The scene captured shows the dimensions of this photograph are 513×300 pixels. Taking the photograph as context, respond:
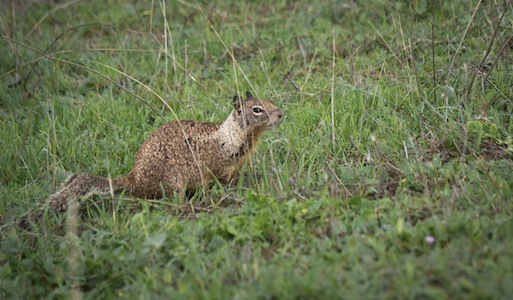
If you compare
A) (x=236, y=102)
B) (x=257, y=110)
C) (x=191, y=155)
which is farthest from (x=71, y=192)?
(x=257, y=110)

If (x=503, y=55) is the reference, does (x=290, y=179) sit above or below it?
below

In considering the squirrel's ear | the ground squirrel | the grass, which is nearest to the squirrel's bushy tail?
the ground squirrel

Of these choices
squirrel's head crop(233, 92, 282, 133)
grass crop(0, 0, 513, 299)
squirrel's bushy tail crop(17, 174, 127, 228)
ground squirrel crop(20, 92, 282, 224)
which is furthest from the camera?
squirrel's head crop(233, 92, 282, 133)

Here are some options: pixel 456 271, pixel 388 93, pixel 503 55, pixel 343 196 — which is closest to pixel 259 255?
pixel 343 196

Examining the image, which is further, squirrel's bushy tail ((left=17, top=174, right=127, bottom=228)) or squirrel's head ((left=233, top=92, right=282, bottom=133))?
squirrel's head ((left=233, top=92, right=282, bottom=133))

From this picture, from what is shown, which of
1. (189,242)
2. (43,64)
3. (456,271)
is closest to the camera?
(456,271)

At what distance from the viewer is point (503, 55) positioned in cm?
559

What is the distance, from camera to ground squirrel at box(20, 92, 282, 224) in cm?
486

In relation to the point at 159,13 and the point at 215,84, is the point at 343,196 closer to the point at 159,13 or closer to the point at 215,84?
the point at 215,84

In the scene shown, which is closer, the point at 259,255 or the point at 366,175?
the point at 259,255

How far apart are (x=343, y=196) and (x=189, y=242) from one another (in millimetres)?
1116

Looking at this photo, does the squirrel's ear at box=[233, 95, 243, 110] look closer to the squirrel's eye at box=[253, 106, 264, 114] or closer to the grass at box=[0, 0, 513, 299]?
the squirrel's eye at box=[253, 106, 264, 114]

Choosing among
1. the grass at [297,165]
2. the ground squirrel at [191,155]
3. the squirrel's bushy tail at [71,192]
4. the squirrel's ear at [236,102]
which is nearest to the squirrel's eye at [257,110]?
the ground squirrel at [191,155]

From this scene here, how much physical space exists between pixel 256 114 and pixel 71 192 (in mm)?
1622
